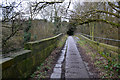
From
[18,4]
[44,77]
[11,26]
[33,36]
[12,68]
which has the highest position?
[18,4]

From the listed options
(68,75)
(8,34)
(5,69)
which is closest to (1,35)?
(8,34)

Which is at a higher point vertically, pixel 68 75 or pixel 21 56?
pixel 21 56

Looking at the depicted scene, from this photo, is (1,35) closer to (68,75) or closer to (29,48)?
(29,48)

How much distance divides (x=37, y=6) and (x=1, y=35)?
6.48 ft

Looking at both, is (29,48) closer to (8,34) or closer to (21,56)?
(21,56)

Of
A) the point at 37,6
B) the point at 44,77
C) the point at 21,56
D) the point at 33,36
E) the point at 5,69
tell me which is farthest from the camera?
the point at 33,36

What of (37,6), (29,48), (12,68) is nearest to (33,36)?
(37,6)

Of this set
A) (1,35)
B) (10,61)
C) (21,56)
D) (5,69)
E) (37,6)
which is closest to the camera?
(5,69)

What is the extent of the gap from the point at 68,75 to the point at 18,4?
3136mm

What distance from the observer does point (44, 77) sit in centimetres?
332

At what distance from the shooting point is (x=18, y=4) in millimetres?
3404

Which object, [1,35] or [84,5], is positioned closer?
[1,35]

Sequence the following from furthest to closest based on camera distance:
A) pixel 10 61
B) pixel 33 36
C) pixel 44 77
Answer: pixel 33 36, pixel 44 77, pixel 10 61

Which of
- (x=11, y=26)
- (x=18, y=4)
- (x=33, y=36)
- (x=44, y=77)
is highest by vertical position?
(x=18, y=4)
